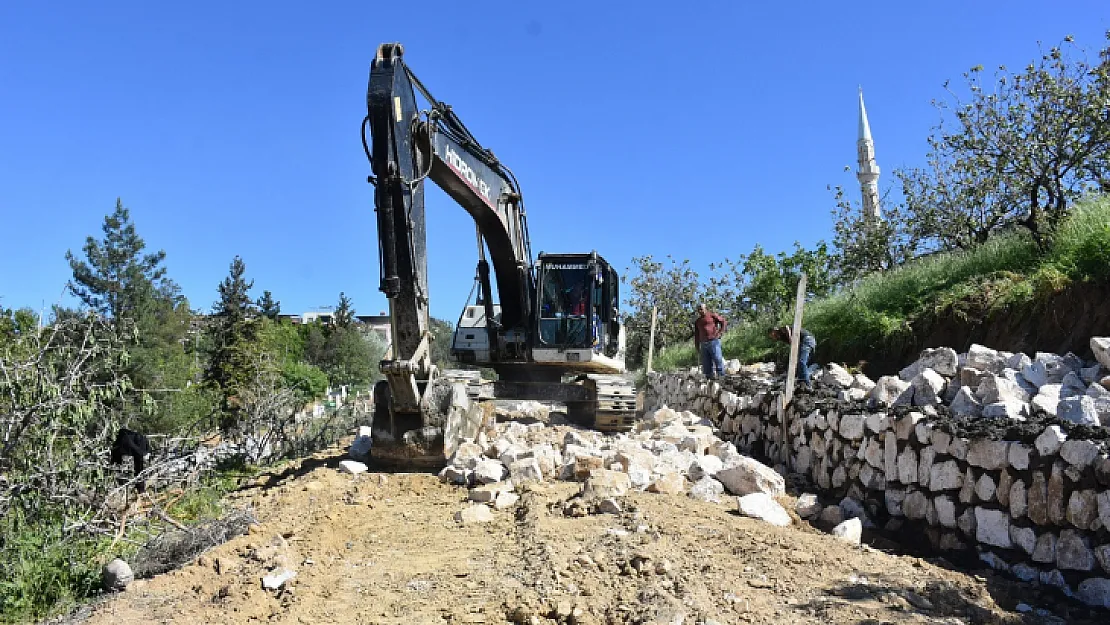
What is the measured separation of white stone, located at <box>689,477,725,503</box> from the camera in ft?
22.4

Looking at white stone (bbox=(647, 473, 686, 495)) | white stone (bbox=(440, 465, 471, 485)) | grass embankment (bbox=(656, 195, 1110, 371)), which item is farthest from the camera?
grass embankment (bbox=(656, 195, 1110, 371))

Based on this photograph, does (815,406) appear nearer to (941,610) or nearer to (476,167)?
(941,610)

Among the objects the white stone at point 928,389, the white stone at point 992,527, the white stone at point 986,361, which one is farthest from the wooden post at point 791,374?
the white stone at point 992,527

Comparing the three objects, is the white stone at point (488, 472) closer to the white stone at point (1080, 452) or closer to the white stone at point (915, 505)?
the white stone at point (915, 505)

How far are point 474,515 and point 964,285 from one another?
9.73m

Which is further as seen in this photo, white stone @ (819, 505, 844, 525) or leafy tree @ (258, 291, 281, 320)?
leafy tree @ (258, 291, 281, 320)

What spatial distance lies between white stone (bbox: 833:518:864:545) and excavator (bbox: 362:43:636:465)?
3633mm

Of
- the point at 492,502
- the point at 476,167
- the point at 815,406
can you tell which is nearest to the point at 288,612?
the point at 492,502

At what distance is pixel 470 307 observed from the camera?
11875 mm

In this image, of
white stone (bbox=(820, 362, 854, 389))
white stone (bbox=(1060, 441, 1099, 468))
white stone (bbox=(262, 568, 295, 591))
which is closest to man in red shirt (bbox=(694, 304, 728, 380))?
white stone (bbox=(820, 362, 854, 389))

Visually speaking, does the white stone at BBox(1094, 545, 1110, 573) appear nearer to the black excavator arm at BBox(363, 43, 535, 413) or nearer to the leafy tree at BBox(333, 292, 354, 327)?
the black excavator arm at BBox(363, 43, 535, 413)

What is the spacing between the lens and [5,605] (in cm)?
510

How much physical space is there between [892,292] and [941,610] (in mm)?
10994

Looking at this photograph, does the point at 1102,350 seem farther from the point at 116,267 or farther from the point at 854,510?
the point at 116,267
